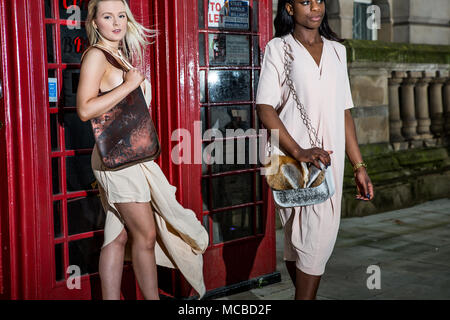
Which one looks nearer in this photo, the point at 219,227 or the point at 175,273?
the point at 175,273

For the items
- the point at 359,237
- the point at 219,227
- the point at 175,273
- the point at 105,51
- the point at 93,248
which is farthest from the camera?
the point at 359,237

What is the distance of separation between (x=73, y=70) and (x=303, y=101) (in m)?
1.33

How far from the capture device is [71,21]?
12.1 ft

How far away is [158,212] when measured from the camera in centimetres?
340

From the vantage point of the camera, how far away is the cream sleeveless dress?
3.21 metres

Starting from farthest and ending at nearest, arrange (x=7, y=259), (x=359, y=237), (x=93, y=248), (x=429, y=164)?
(x=429, y=164) < (x=359, y=237) < (x=93, y=248) < (x=7, y=259)

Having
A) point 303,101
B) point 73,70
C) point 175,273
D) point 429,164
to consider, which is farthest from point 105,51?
point 429,164

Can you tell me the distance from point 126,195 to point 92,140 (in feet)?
2.52

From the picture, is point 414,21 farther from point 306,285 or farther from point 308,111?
point 306,285

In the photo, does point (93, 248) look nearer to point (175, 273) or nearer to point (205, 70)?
point (175, 273)

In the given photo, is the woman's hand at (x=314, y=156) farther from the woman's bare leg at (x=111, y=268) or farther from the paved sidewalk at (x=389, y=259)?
the paved sidewalk at (x=389, y=259)

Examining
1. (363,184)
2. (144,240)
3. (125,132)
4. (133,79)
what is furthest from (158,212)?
(363,184)

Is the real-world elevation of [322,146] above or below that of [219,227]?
above

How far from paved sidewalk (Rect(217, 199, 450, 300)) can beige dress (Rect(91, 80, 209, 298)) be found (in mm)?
913
